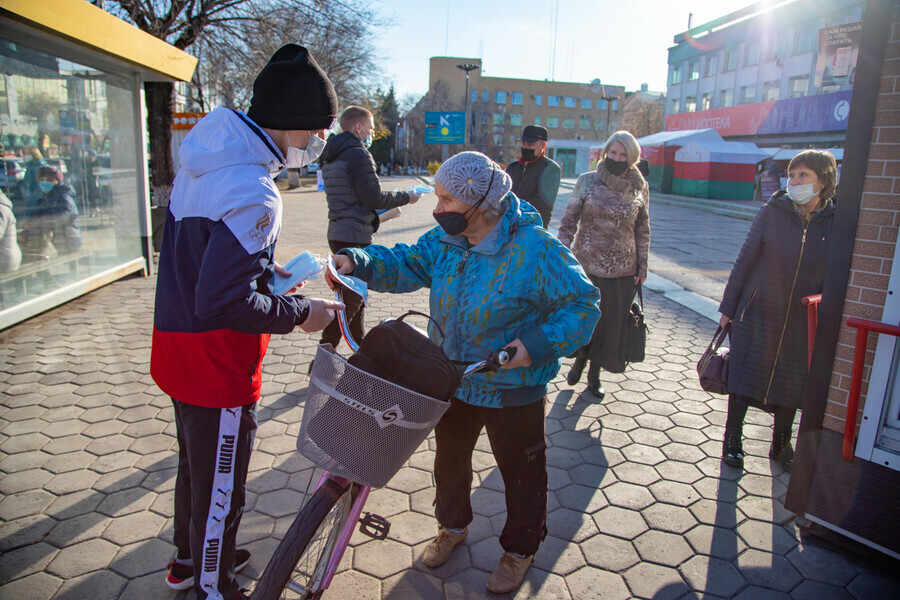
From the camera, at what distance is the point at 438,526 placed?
2.97m

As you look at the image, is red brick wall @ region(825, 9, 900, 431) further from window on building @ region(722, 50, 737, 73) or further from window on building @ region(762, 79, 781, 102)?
window on building @ region(722, 50, 737, 73)

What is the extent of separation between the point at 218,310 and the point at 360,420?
0.53 metres

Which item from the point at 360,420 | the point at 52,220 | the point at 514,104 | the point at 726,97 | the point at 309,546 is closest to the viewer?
the point at 360,420

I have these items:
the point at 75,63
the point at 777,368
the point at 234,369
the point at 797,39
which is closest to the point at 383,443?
the point at 234,369

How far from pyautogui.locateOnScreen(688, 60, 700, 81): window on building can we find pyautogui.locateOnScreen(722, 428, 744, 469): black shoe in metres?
49.1

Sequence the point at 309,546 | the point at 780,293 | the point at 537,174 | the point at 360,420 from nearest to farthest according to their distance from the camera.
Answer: the point at 360,420 < the point at 309,546 < the point at 780,293 < the point at 537,174

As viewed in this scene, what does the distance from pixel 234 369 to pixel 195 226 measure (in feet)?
1.64

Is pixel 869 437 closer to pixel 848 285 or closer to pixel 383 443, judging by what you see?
pixel 848 285

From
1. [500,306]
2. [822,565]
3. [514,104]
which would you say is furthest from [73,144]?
[514,104]

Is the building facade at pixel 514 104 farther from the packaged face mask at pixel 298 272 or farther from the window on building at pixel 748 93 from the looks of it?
the packaged face mask at pixel 298 272

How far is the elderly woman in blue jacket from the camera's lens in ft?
7.11

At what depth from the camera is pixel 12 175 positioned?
248 inches

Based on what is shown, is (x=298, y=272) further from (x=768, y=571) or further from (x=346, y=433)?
(x=768, y=571)

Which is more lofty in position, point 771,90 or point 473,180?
point 771,90
